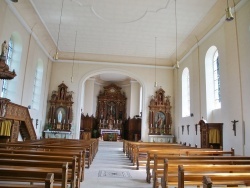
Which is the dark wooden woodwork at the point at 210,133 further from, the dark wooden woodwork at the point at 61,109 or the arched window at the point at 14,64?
the dark wooden woodwork at the point at 61,109

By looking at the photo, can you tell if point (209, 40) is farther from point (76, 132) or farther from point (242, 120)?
point (76, 132)

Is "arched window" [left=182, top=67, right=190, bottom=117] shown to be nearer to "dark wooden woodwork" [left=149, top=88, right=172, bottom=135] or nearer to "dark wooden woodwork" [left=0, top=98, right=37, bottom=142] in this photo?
"dark wooden woodwork" [left=149, top=88, right=172, bottom=135]

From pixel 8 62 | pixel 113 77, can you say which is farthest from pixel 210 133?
pixel 113 77

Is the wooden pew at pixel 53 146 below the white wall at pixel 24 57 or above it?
below

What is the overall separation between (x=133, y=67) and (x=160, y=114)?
4.09 metres

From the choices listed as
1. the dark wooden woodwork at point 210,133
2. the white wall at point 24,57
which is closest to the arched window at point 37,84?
the white wall at point 24,57

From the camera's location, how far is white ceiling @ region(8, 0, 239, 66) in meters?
9.73

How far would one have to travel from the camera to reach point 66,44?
577 inches

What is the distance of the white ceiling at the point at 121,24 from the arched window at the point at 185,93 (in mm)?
1442

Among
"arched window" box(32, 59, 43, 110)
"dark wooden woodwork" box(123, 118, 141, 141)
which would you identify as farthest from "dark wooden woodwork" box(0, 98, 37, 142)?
"dark wooden woodwork" box(123, 118, 141, 141)

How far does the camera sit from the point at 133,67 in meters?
16.6

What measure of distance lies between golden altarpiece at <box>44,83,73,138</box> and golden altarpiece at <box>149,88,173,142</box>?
5.83 metres

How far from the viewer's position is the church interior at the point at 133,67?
8.50 m

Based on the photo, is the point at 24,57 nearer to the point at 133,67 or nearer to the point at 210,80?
the point at 133,67
